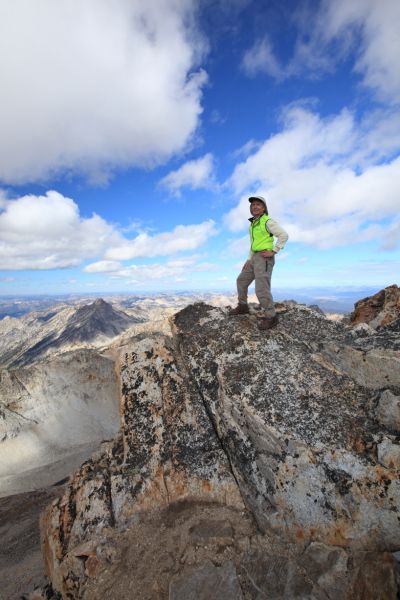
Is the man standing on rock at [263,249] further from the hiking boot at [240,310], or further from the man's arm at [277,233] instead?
the hiking boot at [240,310]

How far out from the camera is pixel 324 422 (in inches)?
383

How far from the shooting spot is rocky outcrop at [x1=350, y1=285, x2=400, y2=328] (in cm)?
1541

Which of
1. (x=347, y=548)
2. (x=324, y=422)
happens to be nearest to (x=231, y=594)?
(x=347, y=548)

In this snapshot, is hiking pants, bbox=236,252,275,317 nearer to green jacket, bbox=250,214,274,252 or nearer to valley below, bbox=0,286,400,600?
green jacket, bbox=250,214,274,252

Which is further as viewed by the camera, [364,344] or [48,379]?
[48,379]

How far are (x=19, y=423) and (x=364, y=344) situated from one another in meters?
29.3

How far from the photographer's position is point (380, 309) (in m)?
17.2

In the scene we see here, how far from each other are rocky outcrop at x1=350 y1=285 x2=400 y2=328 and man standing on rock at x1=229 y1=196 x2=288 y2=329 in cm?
564

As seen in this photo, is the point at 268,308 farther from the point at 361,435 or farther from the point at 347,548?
the point at 347,548

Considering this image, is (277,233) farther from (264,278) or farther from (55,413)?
(55,413)

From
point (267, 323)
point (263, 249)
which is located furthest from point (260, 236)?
point (267, 323)

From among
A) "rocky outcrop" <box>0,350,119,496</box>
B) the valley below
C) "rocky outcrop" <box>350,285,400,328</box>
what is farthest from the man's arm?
"rocky outcrop" <box>0,350,119,496</box>

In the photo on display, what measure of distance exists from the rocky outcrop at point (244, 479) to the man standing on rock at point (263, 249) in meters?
0.96

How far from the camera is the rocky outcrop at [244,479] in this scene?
306 inches
